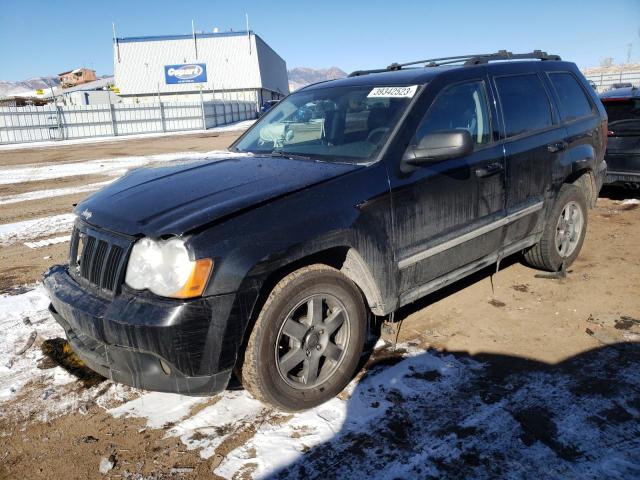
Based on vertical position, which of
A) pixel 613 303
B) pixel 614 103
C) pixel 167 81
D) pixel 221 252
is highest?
pixel 167 81

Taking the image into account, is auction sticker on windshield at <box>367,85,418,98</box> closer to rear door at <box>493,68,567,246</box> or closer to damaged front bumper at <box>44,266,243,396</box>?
rear door at <box>493,68,567,246</box>

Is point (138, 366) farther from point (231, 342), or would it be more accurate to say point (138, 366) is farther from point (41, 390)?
point (41, 390)

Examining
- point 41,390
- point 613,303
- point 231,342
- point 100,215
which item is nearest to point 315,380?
point 231,342

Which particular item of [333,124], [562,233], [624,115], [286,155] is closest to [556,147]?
[562,233]

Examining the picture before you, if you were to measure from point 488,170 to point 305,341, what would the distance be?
1920 millimetres

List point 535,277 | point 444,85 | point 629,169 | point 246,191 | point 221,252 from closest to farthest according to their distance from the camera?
point 221,252 < point 246,191 < point 444,85 < point 535,277 < point 629,169

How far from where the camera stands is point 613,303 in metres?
4.16

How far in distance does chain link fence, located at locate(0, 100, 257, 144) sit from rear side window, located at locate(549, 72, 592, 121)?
30.7m

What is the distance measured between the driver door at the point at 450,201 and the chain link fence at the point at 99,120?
31.0 m

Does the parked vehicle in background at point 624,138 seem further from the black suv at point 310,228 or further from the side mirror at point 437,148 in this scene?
the side mirror at point 437,148

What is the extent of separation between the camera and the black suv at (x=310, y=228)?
242 centimetres

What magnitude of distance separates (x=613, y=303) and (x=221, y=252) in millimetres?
3467

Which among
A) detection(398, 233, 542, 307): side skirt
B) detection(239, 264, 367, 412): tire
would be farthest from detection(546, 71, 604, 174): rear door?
detection(239, 264, 367, 412): tire

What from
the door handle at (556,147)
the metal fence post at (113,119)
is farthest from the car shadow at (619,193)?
the metal fence post at (113,119)
